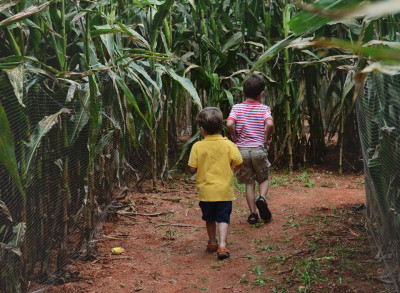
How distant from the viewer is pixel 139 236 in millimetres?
3732

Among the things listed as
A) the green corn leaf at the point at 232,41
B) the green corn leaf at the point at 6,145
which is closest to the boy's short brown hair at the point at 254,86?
the green corn leaf at the point at 232,41

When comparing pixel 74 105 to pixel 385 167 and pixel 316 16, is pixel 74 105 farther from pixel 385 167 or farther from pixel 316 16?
pixel 316 16

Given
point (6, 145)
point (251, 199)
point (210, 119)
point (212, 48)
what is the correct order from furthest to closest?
1. point (212, 48)
2. point (251, 199)
3. point (210, 119)
4. point (6, 145)

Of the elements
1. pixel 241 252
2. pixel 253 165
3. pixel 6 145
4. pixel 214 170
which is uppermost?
pixel 6 145

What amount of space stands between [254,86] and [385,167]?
1.69 m

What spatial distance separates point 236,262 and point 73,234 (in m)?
1.11

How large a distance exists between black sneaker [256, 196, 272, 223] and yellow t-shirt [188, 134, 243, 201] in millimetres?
544

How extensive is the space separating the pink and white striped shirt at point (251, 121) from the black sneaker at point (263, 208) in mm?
474

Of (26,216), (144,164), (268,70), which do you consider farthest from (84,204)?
(268,70)

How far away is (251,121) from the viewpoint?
12.9 ft

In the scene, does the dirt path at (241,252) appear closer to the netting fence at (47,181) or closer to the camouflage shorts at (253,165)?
the netting fence at (47,181)

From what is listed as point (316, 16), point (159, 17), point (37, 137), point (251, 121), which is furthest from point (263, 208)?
point (316, 16)

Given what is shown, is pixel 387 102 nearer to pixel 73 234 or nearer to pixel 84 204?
pixel 84 204

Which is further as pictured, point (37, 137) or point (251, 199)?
point (251, 199)
